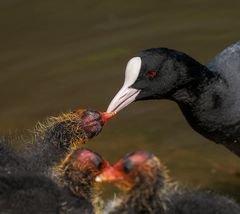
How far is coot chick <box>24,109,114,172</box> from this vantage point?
17.3 ft

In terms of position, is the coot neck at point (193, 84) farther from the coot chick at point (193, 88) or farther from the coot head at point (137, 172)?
the coot head at point (137, 172)

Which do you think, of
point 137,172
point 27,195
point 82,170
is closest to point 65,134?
point 82,170

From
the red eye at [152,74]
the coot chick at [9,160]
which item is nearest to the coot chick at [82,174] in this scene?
the coot chick at [9,160]

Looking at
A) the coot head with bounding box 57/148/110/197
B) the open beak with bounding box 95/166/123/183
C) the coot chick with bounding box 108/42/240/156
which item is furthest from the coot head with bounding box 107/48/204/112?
the open beak with bounding box 95/166/123/183

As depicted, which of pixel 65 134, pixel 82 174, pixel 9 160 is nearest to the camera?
pixel 82 174

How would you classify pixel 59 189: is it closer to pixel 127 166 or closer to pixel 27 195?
pixel 27 195

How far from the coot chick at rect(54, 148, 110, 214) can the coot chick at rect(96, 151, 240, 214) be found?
0.11 metres

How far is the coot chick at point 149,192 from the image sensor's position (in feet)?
14.7

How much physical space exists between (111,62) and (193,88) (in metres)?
2.15

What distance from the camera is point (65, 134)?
531 centimetres

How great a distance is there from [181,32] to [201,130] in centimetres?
261

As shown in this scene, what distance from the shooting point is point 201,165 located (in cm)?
634

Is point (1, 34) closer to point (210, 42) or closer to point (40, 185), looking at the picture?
point (210, 42)

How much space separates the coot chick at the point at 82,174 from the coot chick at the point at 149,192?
0.37 ft
